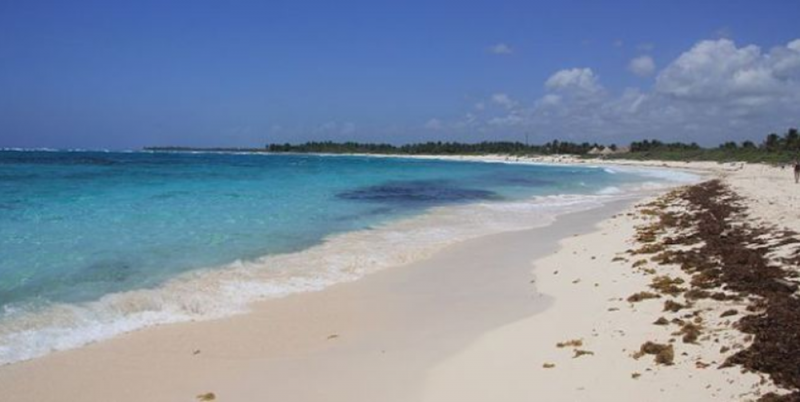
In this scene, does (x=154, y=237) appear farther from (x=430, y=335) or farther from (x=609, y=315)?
(x=609, y=315)

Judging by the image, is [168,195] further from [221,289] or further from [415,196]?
[221,289]

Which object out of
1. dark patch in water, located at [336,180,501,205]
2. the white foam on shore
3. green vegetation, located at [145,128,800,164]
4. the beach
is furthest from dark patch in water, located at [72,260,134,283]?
green vegetation, located at [145,128,800,164]

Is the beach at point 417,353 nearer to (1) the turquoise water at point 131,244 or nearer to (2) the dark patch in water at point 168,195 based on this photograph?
(1) the turquoise water at point 131,244

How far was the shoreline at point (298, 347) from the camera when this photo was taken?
5574 millimetres

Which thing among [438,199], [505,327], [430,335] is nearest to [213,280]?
[430,335]

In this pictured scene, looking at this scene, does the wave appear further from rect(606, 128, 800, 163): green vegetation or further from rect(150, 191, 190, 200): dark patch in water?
rect(606, 128, 800, 163): green vegetation

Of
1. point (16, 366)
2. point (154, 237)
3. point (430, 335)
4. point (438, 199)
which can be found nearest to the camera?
point (16, 366)

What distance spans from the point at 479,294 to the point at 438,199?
1871 cm

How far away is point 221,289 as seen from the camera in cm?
926

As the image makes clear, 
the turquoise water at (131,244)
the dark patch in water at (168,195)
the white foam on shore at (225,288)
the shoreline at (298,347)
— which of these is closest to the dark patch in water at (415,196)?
the turquoise water at (131,244)

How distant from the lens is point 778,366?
15.9 feet

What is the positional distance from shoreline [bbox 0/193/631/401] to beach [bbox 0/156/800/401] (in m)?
0.02

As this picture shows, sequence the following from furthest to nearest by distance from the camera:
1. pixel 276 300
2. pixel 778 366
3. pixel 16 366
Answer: pixel 276 300 < pixel 16 366 < pixel 778 366

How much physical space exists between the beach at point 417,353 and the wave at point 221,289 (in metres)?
0.37
